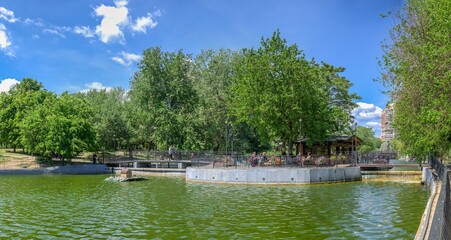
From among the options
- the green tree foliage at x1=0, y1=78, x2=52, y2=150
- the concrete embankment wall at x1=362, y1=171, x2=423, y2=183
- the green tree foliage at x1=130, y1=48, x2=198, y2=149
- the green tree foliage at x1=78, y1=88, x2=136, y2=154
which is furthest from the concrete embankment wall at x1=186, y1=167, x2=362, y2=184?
the green tree foliage at x1=0, y1=78, x2=52, y2=150

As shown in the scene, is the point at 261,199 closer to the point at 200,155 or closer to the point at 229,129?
the point at 200,155

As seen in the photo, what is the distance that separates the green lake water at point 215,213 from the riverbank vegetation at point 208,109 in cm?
1737

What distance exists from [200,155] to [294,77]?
A: 18325 millimetres

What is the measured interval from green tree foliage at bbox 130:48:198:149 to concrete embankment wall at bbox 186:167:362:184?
27176 millimetres

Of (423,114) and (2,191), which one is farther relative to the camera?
(2,191)

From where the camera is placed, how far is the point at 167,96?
70.2 m

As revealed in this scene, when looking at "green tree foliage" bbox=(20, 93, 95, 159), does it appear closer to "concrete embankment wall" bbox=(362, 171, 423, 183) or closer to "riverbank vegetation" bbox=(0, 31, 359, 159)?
"riverbank vegetation" bbox=(0, 31, 359, 159)

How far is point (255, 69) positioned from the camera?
1966 inches

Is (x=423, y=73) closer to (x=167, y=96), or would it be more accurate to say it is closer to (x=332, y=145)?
(x=332, y=145)

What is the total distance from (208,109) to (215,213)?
157 feet

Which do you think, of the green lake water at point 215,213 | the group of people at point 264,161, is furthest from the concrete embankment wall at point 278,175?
the group of people at point 264,161

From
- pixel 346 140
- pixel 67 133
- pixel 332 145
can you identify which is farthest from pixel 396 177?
pixel 67 133

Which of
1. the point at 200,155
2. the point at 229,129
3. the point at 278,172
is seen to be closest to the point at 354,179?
the point at 278,172

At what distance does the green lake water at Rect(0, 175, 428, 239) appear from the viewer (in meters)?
17.1
